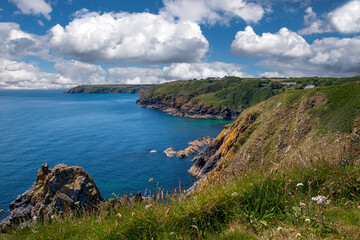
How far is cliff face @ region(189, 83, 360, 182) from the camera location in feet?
106

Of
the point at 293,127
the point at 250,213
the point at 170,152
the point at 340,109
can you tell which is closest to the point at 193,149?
the point at 170,152

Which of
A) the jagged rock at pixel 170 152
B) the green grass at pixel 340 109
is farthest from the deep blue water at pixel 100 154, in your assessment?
the green grass at pixel 340 109

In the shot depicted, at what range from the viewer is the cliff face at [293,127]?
106 feet

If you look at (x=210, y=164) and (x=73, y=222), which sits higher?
(x=73, y=222)

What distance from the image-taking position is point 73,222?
222 inches

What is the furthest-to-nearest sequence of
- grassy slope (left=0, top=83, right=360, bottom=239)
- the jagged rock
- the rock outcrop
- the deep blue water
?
the jagged rock → the rock outcrop → the deep blue water → grassy slope (left=0, top=83, right=360, bottom=239)

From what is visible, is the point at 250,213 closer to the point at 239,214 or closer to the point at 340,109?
the point at 239,214

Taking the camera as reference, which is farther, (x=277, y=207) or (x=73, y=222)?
(x=73, y=222)

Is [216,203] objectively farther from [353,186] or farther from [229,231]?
[353,186]

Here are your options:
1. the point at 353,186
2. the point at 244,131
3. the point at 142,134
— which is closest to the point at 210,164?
the point at 244,131

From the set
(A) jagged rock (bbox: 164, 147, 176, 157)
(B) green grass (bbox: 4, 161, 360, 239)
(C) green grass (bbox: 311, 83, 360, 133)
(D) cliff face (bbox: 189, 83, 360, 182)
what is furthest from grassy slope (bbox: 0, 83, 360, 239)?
(A) jagged rock (bbox: 164, 147, 176, 157)

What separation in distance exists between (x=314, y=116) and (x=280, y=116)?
6949mm

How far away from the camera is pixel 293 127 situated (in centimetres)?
4031

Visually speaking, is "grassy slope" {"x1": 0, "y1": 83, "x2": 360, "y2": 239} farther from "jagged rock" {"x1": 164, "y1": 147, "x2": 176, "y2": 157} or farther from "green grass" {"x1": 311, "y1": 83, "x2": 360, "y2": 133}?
"jagged rock" {"x1": 164, "y1": 147, "x2": 176, "y2": 157}
